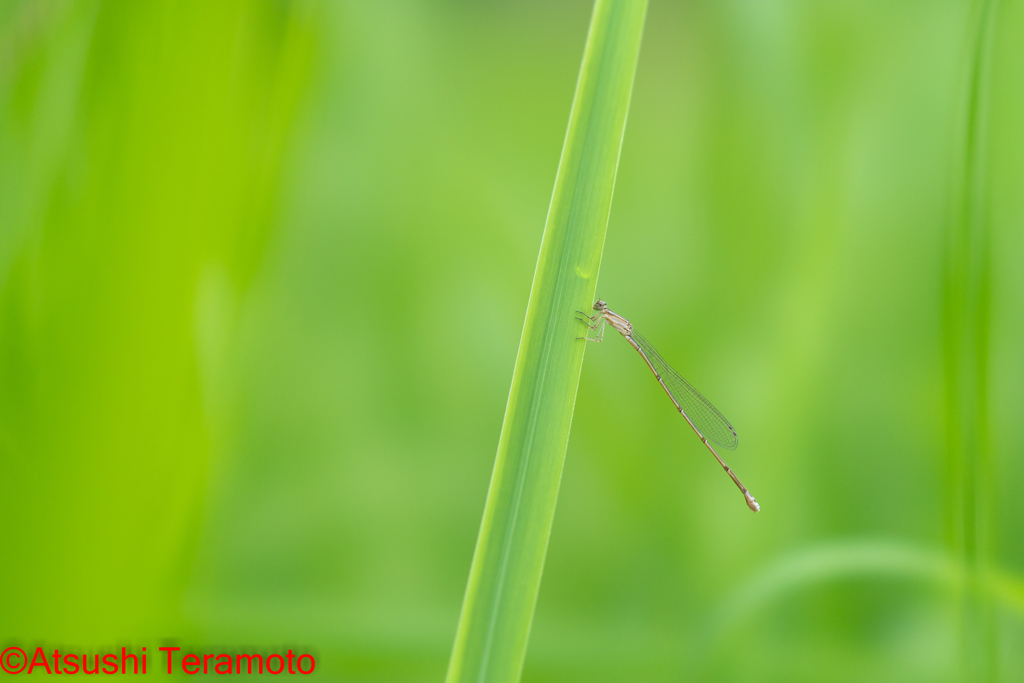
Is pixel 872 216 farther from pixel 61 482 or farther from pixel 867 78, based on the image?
pixel 61 482

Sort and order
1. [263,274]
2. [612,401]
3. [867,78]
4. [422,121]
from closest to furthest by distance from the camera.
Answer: [263,274]
[612,401]
[867,78]
[422,121]

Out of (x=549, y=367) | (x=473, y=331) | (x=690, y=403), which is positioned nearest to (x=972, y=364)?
(x=690, y=403)

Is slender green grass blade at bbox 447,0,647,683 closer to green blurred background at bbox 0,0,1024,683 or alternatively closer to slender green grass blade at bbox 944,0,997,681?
green blurred background at bbox 0,0,1024,683

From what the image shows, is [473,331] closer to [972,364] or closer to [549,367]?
[549,367]

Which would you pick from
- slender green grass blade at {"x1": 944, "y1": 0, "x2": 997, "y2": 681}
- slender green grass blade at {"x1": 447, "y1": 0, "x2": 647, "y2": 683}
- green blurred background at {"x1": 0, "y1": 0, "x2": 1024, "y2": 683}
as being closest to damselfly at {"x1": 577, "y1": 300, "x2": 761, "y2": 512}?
green blurred background at {"x1": 0, "y1": 0, "x2": 1024, "y2": 683}

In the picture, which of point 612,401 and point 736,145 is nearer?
point 612,401

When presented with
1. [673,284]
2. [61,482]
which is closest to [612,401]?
[673,284]
